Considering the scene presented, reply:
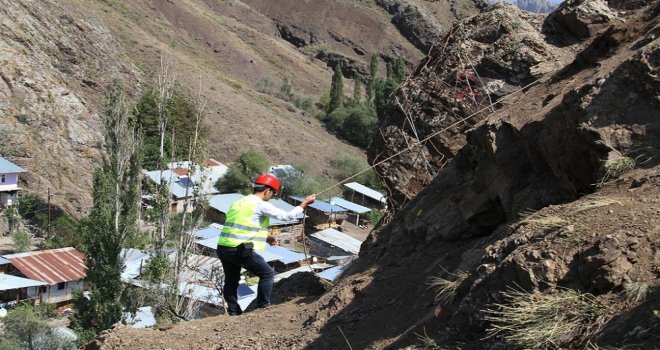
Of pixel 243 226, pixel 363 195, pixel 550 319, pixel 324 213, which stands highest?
pixel 550 319

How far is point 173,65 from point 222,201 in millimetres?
20233

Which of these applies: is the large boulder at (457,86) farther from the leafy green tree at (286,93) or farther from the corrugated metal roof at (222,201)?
the leafy green tree at (286,93)

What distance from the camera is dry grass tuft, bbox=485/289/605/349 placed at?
3234mm

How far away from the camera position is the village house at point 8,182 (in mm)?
35875

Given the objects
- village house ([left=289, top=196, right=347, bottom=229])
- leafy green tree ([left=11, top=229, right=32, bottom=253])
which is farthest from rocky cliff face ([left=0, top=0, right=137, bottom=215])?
village house ([left=289, top=196, right=347, bottom=229])

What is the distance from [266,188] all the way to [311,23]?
97.3 metres

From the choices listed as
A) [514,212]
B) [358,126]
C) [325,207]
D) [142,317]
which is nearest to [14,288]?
[142,317]

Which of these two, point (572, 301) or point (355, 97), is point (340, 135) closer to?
point (355, 97)

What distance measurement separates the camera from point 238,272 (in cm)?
690

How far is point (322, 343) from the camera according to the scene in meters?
5.33

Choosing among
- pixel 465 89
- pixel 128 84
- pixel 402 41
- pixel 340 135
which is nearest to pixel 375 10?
pixel 402 41

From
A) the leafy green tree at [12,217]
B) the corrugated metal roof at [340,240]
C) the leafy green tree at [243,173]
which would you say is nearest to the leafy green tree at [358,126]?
the leafy green tree at [243,173]

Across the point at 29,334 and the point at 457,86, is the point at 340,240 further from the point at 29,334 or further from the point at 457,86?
the point at 457,86

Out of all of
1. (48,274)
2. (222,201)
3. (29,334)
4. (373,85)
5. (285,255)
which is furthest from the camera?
(373,85)
